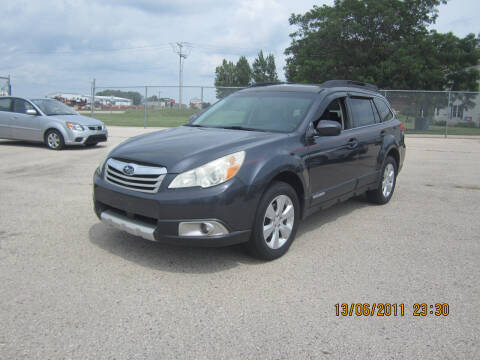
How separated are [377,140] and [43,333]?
4679 millimetres

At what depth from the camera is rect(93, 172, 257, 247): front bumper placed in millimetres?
3287

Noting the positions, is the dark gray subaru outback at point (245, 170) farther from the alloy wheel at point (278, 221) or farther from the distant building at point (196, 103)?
the distant building at point (196, 103)

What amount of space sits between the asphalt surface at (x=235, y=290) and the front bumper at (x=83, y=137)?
6.45 metres

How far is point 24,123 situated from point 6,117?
696 mm

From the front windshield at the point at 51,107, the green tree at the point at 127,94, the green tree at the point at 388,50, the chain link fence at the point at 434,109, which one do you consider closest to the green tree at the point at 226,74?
the green tree at the point at 388,50

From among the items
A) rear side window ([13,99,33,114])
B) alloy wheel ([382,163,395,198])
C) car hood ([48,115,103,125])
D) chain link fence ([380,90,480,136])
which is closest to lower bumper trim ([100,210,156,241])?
alloy wheel ([382,163,395,198])

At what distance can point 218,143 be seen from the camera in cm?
379

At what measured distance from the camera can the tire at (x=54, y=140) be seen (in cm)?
1159

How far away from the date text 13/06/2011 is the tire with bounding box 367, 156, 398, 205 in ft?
10.0

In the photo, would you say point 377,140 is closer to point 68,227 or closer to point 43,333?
point 68,227

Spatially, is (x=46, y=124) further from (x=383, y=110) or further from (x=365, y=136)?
(x=365, y=136)

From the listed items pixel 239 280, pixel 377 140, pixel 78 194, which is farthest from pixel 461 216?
pixel 78 194

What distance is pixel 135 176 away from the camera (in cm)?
355

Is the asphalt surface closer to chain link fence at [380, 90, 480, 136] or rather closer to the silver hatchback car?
the silver hatchback car
